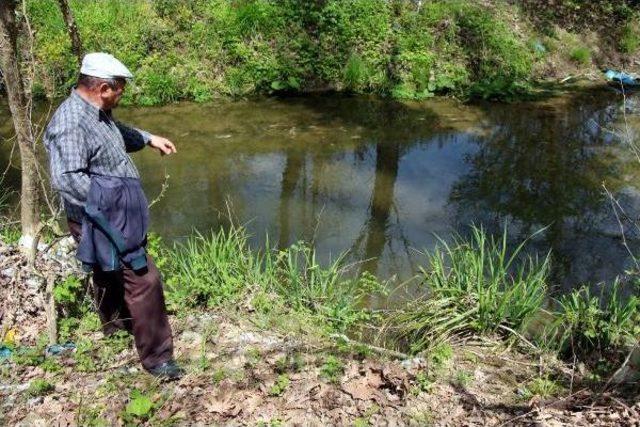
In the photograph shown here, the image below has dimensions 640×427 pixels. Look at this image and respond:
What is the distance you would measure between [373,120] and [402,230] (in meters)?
3.65

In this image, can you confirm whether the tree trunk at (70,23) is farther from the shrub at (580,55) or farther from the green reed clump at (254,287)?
the shrub at (580,55)

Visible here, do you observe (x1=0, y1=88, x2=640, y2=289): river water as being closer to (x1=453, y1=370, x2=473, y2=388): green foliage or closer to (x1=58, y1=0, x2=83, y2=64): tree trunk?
(x1=58, y1=0, x2=83, y2=64): tree trunk

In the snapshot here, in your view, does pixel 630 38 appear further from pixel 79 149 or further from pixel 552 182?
pixel 79 149

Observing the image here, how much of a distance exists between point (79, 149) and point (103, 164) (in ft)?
0.62

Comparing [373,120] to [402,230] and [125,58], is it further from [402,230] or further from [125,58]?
[125,58]

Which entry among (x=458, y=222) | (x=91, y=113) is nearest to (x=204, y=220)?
(x=458, y=222)

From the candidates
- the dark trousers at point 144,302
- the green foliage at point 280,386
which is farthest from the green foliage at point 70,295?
the green foliage at point 280,386

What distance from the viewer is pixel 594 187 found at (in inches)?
302

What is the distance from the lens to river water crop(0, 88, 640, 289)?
6430 mm

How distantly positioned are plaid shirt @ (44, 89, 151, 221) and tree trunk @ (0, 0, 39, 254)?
3.55ft

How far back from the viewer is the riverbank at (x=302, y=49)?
33.7 ft

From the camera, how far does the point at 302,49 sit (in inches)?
428

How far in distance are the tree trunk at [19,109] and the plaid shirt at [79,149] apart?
1.08m

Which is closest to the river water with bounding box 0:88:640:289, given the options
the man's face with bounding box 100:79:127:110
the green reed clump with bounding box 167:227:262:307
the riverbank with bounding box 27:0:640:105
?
the riverbank with bounding box 27:0:640:105
